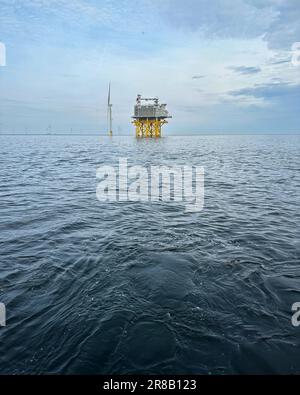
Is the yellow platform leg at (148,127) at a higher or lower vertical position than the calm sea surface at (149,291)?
higher

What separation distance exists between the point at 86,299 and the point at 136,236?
4.20m

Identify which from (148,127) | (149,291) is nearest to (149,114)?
(148,127)

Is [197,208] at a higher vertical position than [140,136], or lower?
lower

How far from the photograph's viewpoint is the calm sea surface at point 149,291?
4.80 meters

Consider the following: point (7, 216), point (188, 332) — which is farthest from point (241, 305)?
point (7, 216)

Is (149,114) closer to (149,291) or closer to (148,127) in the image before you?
(148,127)

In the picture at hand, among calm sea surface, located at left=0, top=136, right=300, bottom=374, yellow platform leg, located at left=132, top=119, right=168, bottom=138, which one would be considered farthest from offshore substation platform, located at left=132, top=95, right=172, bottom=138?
calm sea surface, located at left=0, top=136, right=300, bottom=374

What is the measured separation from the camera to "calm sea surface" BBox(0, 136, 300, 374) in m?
4.80

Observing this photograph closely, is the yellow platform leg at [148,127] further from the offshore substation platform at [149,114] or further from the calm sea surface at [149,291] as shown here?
the calm sea surface at [149,291]

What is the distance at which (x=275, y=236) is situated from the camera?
405 inches

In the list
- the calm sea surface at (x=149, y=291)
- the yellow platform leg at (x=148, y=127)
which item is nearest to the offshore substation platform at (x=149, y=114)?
the yellow platform leg at (x=148, y=127)

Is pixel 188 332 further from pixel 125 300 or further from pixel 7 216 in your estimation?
pixel 7 216

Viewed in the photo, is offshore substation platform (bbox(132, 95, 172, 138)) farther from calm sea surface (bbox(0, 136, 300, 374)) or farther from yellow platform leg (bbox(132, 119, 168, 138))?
calm sea surface (bbox(0, 136, 300, 374))

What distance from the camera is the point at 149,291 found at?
666 centimetres
